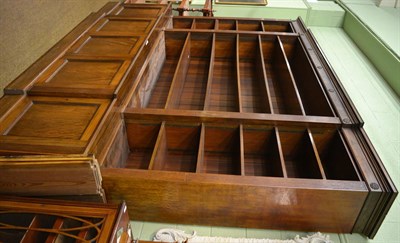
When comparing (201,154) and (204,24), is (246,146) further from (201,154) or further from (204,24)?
(204,24)

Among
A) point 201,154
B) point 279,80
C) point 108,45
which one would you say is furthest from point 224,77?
point 201,154

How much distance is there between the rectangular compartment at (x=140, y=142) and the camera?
5.66ft

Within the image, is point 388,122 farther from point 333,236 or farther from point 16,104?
point 16,104

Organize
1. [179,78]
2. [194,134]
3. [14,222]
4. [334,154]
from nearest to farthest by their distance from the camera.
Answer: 1. [14,222]
2. [334,154]
3. [194,134]
4. [179,78]

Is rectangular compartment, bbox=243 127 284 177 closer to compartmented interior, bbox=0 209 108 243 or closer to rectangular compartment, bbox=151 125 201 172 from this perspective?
rectangular compartment, bbox=151 125 201 172

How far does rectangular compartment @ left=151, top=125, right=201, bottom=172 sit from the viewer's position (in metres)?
1.71

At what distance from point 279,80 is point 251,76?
285 millimetres

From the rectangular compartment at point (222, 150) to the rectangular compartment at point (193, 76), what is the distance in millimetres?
448

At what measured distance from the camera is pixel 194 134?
175 centimetres

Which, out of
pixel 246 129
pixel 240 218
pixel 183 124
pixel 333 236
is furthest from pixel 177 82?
pixel 333 236

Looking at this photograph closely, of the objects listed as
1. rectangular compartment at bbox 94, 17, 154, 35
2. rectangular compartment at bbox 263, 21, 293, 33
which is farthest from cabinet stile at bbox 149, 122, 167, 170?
rectangular compartment at bbox 263, 21, 293, 33

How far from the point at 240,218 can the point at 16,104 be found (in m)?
1.32

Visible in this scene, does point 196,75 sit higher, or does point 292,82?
point 292,82

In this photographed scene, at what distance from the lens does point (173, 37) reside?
9.09 ft
